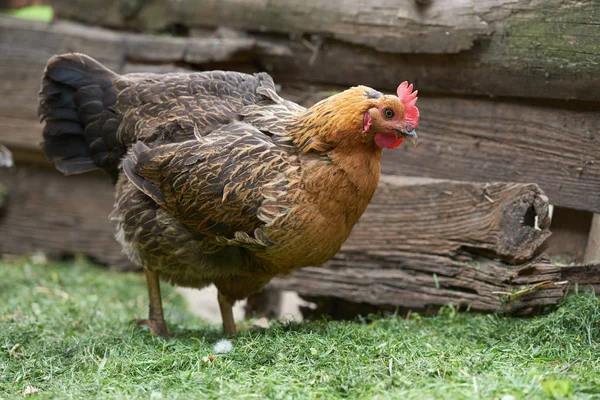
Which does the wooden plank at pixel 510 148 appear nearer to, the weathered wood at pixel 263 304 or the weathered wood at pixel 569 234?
the weathered wood at pixel 569 234

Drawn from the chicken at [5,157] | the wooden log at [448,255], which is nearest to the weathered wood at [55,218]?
the chicken at [5,157]

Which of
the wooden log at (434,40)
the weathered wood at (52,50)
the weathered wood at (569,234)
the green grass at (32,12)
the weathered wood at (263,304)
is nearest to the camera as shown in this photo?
the wooden log at (434,40)

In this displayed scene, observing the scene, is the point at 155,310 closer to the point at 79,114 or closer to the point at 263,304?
the point at 79,114

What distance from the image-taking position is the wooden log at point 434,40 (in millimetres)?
3867

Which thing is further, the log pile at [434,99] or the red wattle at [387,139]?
the log pile at [434,99]

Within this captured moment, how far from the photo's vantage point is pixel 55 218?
6191 millimetres

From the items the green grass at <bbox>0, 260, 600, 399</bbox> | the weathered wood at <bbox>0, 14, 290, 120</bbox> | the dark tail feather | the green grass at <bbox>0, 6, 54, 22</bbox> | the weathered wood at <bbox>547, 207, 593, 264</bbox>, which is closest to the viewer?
the green grass at <bbox>0, 260, 600, 399</bbox>

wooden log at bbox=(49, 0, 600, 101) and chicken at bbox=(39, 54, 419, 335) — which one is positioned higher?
wooden log at bbox=(49, 0, 600, 101)

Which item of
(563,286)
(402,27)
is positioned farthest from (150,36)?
(563,286)

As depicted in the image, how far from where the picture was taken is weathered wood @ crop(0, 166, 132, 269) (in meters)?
6.12

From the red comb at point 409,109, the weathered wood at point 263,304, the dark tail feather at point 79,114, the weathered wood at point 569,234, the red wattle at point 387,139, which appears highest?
the red comb at point 409,109

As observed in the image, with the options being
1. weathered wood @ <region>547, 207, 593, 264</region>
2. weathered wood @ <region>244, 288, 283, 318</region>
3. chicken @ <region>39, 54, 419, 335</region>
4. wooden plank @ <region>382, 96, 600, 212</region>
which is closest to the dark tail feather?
chicken @ <region>39, 54, 419, 335</region>

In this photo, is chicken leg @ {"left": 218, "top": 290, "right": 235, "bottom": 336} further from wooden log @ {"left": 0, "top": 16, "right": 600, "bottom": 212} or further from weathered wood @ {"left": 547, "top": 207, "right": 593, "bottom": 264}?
weathered wood @ {"left": 547, "top": 207, "right": 593, "bottom": 264}

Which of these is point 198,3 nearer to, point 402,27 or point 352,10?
point 352,10
